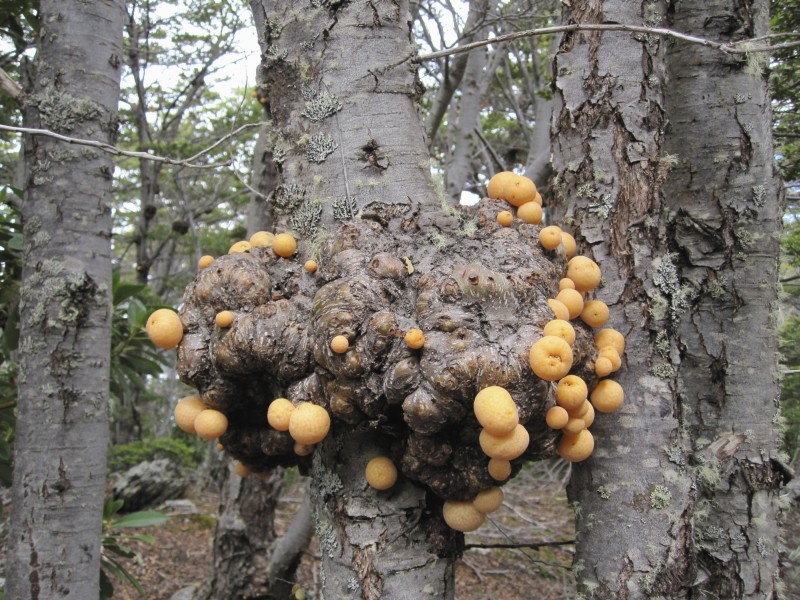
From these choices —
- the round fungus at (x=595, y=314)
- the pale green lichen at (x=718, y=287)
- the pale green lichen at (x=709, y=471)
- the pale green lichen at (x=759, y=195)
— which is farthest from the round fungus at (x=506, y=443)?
the pale green lichen at (x=759, y=195)

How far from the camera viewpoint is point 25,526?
6.76 feet

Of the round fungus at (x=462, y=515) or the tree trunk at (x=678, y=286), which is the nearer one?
the round fungus at (x=462, y=515)

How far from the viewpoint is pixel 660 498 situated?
166 centimetres

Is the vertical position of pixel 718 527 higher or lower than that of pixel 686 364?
lower

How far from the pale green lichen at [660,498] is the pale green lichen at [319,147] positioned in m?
1.47

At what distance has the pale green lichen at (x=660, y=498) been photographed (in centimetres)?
166

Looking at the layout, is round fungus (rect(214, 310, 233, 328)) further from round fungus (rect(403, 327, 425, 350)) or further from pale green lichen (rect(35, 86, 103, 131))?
pale green lichen (rect(35, 86, 103, 131))

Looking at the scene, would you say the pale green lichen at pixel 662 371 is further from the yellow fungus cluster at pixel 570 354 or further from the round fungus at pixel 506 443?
the round fungus at pixel 506 443

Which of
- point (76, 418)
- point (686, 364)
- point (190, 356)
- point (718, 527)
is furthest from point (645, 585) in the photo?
point (76, 418)

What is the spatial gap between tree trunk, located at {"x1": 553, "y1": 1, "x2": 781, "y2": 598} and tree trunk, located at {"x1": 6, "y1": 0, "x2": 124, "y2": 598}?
1.83m

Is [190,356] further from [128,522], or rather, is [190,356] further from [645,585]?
[128,522]

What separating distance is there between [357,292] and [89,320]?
135 cm

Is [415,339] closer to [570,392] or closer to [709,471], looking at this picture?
[570,392]

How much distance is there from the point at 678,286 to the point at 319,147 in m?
1.29
